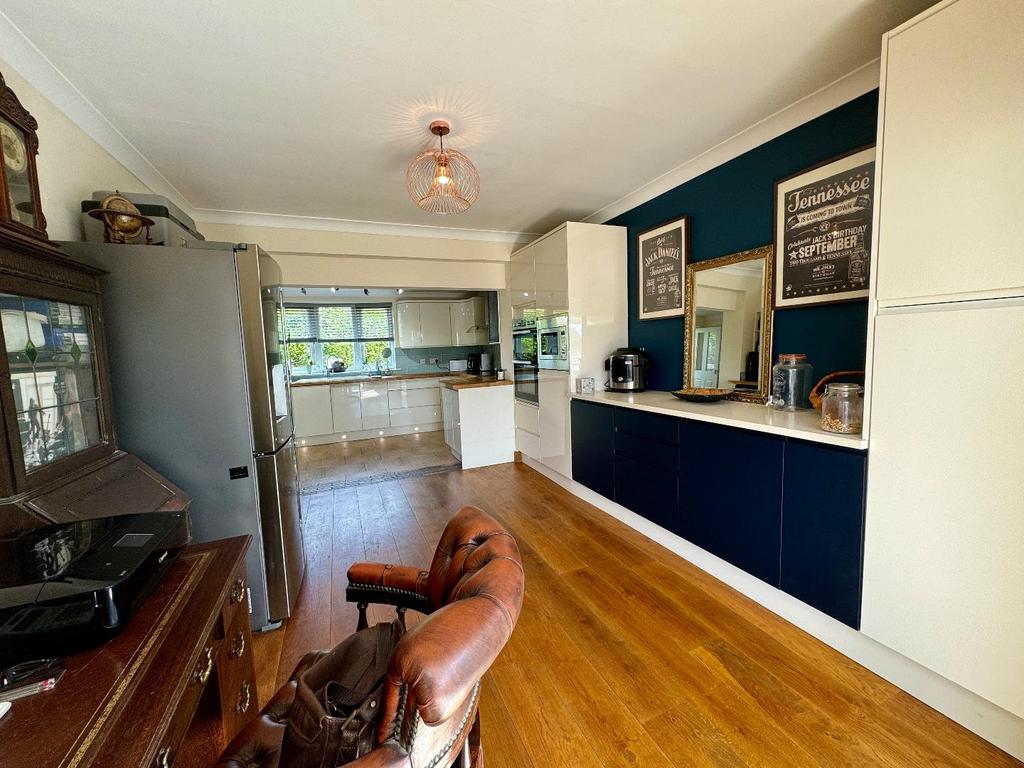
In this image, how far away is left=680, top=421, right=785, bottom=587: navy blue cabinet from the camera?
184cm

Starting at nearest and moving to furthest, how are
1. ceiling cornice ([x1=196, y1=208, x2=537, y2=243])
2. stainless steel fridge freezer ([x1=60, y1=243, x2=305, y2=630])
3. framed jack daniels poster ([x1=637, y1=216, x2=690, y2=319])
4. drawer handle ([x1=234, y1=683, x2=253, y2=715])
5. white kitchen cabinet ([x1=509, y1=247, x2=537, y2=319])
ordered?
drawer handle ([x1=234, y1=683, x2=253, y2=715]) → stainless steel fridge freezer ([x1=60, y1=243, x2=305, y2=630]) → framed jack daniels poster ([x1=637, y1=216, x2=690, y2=319]) → ceiling cornice ([x1=196, y1=208, x2=537, y2=243]) → white kitchen cabinet ([x1=509, y1=247, x2=537, y2=319])

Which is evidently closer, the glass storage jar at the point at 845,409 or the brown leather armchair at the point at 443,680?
the brown leather armchair at the point at 443,680

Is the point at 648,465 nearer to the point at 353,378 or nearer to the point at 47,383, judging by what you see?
the point at 47,383

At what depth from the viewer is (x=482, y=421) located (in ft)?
14.5

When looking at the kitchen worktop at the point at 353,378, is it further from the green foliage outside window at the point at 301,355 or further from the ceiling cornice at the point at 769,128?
the ceiling cornice at the point at 769,128

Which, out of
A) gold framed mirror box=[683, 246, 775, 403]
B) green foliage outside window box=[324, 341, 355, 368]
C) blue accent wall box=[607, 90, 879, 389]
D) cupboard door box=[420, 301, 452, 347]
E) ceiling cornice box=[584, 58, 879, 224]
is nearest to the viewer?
ceiling cornice box=[584, 58, 879, 224]

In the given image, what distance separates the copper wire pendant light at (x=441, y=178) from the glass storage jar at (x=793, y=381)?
6.41 feet

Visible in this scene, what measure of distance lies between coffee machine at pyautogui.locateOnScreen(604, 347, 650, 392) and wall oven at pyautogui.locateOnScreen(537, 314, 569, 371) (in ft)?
1.36

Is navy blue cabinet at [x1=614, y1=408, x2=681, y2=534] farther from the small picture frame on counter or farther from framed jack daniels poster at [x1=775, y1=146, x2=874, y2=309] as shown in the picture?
framed jack daniels poster at [x1=775, y1=146, x2=874, y2=309]

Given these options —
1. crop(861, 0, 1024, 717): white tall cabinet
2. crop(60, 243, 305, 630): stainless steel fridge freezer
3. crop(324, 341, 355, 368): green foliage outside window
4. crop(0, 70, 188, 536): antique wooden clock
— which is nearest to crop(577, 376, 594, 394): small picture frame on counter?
crop(861, 0, 1024, 717): white tall cabinet

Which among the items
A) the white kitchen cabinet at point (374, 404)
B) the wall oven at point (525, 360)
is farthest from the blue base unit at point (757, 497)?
the white kitchen cabinet at point (374, 404)

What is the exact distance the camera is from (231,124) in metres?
2.05

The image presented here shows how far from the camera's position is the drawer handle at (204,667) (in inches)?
31.7

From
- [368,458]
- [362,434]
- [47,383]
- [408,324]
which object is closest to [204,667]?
[47,383]
